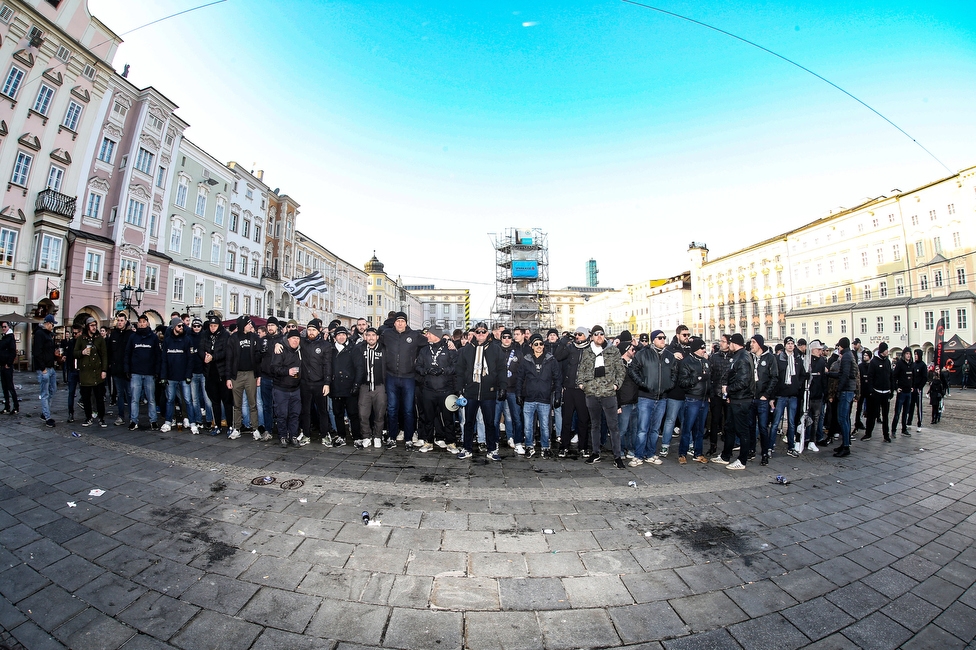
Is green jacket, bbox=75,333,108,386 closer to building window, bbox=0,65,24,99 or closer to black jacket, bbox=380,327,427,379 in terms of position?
black jacket, bbox=380,327,427,379

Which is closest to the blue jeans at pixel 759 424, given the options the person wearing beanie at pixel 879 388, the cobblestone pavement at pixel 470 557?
the cobblestone pavement at pixel 470 557

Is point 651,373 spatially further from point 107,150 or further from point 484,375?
point 107,150

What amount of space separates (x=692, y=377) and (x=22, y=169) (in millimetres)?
31013

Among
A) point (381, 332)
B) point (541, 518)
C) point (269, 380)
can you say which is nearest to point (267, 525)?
point (541, 518)

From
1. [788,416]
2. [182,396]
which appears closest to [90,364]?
[182,396]

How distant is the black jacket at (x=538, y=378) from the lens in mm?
6898

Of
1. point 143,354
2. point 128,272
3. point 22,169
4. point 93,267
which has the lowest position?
point 143,354

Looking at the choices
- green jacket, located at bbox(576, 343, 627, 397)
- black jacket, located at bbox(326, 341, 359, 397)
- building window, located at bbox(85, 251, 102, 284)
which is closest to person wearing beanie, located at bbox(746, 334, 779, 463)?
green jacket, located at bbox(576, 343, 627, 397)

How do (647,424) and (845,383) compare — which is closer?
(647,424)

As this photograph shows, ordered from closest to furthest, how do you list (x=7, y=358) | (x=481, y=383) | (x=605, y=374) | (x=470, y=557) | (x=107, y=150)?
(x=470, y=557)
(x=605, y=374)
(x=481, y=383)
(x=7, y=358)
(x=107, y=150)

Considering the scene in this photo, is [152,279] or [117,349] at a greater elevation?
[152,279]

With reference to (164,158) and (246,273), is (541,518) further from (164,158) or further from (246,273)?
(246,273)

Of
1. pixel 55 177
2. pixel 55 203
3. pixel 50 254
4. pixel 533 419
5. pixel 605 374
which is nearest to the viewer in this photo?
pixel 605 374

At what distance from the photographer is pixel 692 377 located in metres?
6.71
